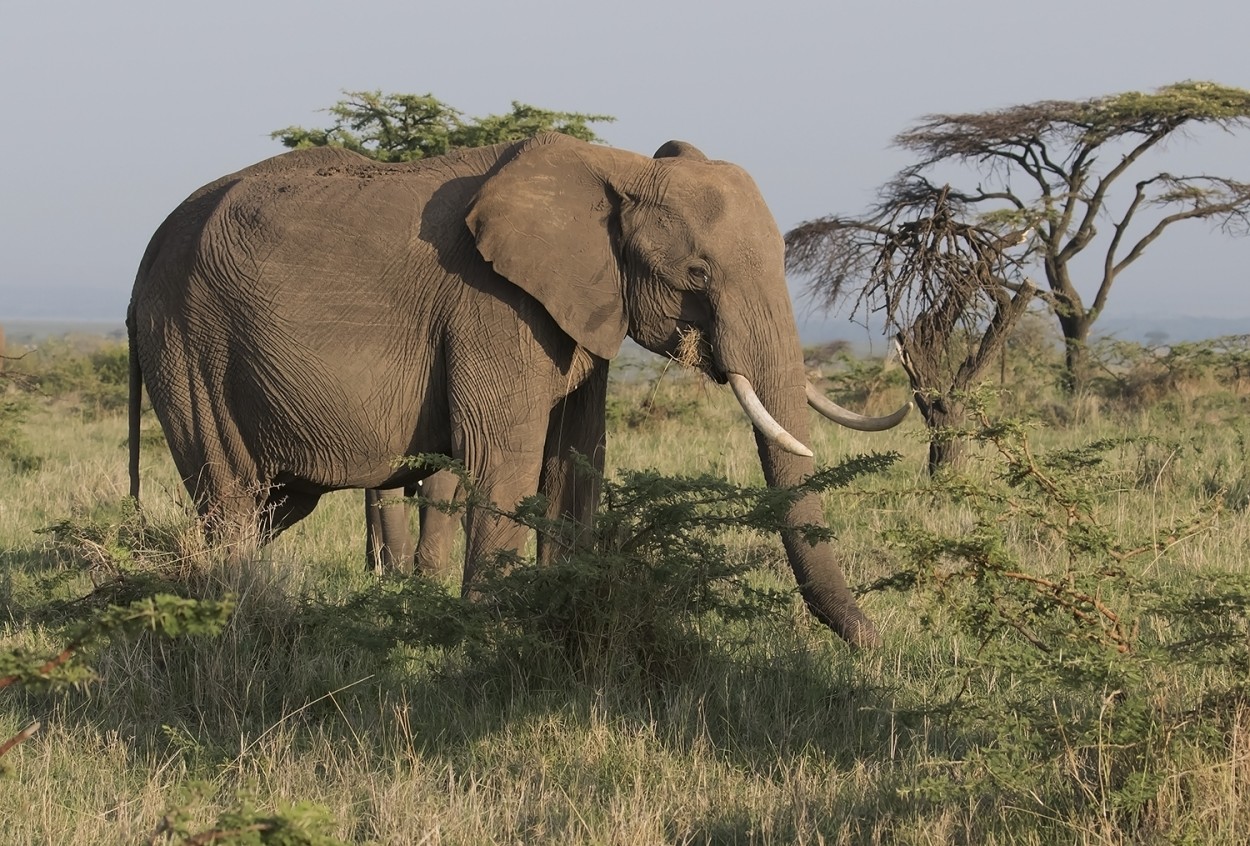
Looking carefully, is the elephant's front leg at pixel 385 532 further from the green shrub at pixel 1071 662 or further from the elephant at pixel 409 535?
the green shrub at pixel 1071 662

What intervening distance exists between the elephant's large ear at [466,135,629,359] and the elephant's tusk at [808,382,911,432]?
0.98 metres

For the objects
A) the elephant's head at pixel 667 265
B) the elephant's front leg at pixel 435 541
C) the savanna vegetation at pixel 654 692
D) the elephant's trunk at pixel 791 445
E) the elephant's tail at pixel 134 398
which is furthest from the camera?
the elephant's front leg at pixel 435 541

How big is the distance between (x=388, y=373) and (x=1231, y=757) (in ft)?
14.1

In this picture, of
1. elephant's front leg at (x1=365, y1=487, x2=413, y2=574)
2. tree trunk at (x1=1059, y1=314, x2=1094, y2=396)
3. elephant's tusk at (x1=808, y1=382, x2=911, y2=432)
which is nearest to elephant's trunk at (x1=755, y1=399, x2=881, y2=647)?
elephant's tusk at (x1=808, y1=382, x2=911, y2=432)

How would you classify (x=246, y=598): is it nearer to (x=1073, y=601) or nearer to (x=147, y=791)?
(x=147, y=791)

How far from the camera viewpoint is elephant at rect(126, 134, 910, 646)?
267 inches

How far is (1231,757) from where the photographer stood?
4.29m

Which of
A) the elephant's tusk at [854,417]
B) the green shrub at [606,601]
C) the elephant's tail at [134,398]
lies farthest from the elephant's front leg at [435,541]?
the green shrub at [606,601]

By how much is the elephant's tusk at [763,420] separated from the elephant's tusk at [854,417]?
0.28m

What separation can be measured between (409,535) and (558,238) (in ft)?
11.1

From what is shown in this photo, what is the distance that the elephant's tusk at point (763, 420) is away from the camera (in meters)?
6.58

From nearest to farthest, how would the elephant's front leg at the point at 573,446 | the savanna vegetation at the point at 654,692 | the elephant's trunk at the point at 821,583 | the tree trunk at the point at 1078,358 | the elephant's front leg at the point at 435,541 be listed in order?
1. the savanna vegetation at the point at 654,692
2. the elephant's trunk at the point at 821,583
3. the elephant's front leg at the point at 573,446
4. the elephant's front leg at the point at 435,541
5. the tree trunk at the point at 1078,358

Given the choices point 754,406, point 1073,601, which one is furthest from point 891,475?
point 1073,601

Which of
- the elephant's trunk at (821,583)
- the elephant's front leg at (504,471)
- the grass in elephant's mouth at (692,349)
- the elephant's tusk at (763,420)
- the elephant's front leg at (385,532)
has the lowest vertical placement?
the elephant's front leg at (385,532)
